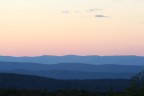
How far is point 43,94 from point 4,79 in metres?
48.9

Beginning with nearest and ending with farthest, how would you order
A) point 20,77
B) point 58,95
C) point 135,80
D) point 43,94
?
point 135,80
point 58,95
point 43,94
point 20,77

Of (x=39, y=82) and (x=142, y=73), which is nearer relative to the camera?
(x=142, y=73)

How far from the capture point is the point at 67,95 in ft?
148

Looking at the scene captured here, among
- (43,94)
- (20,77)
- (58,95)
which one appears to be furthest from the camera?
(20,77)

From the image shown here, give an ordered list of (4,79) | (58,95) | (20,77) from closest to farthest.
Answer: (58,95) → (4,79) → (20,77)

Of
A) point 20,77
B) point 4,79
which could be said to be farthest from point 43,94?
point 20,77

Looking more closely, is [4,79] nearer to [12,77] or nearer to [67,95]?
[12,77]

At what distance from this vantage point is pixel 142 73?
487 inches

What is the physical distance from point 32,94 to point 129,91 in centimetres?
3612

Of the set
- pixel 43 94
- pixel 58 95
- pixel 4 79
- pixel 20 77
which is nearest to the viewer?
pixel 58 95

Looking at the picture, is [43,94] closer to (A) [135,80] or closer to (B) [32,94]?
(B) [32,94]

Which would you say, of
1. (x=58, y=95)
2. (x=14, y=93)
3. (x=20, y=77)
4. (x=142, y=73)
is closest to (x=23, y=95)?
(x=14, y=93)

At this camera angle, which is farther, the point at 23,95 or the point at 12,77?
the point at 12,77

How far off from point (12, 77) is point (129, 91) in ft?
293
